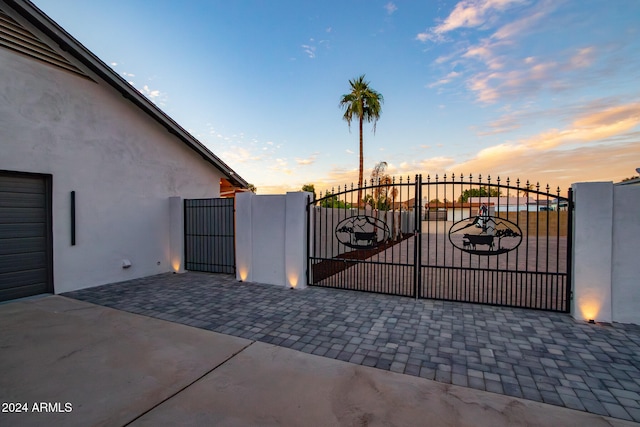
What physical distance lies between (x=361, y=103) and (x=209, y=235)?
12090 mm

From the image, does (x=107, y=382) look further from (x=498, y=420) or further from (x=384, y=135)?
(x=384, y=135)

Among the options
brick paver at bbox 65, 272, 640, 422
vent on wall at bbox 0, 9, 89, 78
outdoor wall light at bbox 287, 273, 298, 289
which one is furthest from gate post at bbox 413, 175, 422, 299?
vent on wall at bbox 0, 9, 89, 78

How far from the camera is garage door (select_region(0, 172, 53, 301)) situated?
5379mm

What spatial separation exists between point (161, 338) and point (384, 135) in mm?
15433

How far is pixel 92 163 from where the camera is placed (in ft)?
21.6

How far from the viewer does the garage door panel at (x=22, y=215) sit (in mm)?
5383

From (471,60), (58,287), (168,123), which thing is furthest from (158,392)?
(471,60)

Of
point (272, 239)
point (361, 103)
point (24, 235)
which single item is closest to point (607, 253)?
point (272, 239)

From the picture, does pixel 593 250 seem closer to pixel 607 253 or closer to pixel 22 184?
pixel 607 253

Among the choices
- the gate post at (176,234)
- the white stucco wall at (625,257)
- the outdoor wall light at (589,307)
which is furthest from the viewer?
the gate post at (176,234)

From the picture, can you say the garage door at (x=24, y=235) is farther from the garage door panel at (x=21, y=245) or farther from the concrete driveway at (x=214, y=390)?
the concrete driveway at (x=214, y=390)

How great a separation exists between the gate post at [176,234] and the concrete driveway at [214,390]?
4.49 m

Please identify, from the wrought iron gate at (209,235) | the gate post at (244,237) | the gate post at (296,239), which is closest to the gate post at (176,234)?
the wrought iron gate at (209,235)

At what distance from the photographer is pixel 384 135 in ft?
53.7
